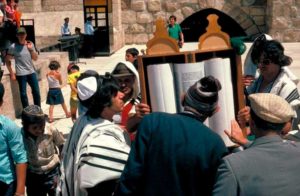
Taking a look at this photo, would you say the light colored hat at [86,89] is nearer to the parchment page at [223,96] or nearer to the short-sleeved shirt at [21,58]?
the parchment page at [223,96]

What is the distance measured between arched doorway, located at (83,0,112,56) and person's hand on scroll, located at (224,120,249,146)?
13703mm

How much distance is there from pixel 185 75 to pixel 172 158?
1112 millimetres

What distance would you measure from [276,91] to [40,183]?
7.06 ft

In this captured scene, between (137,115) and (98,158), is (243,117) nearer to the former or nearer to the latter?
(137,115)

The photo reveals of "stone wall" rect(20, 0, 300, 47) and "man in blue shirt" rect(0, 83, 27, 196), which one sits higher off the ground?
"stone wall" rect(20, 0, 300, 47)

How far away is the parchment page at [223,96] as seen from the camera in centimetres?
384

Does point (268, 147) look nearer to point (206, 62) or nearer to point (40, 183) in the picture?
point (206, 62)

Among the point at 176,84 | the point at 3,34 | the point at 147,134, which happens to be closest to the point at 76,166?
the point at 147,134

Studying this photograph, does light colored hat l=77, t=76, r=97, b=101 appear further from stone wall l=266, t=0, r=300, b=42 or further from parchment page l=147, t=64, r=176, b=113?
stone wall l=266, t=0, r=300, b=42

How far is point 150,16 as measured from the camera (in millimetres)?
18922

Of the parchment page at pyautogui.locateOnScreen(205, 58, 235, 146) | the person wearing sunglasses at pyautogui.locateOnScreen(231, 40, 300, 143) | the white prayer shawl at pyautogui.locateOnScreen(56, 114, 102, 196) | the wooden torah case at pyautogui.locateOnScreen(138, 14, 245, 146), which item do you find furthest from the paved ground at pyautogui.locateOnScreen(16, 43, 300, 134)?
the white prayer shawl at pyautogui.locateOnScreen(56, 114, 102, 196)

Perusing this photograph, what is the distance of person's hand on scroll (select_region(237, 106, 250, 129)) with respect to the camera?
12.4 ft

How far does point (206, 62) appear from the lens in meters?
3.84

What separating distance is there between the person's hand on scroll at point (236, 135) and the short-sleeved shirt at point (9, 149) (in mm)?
1566
